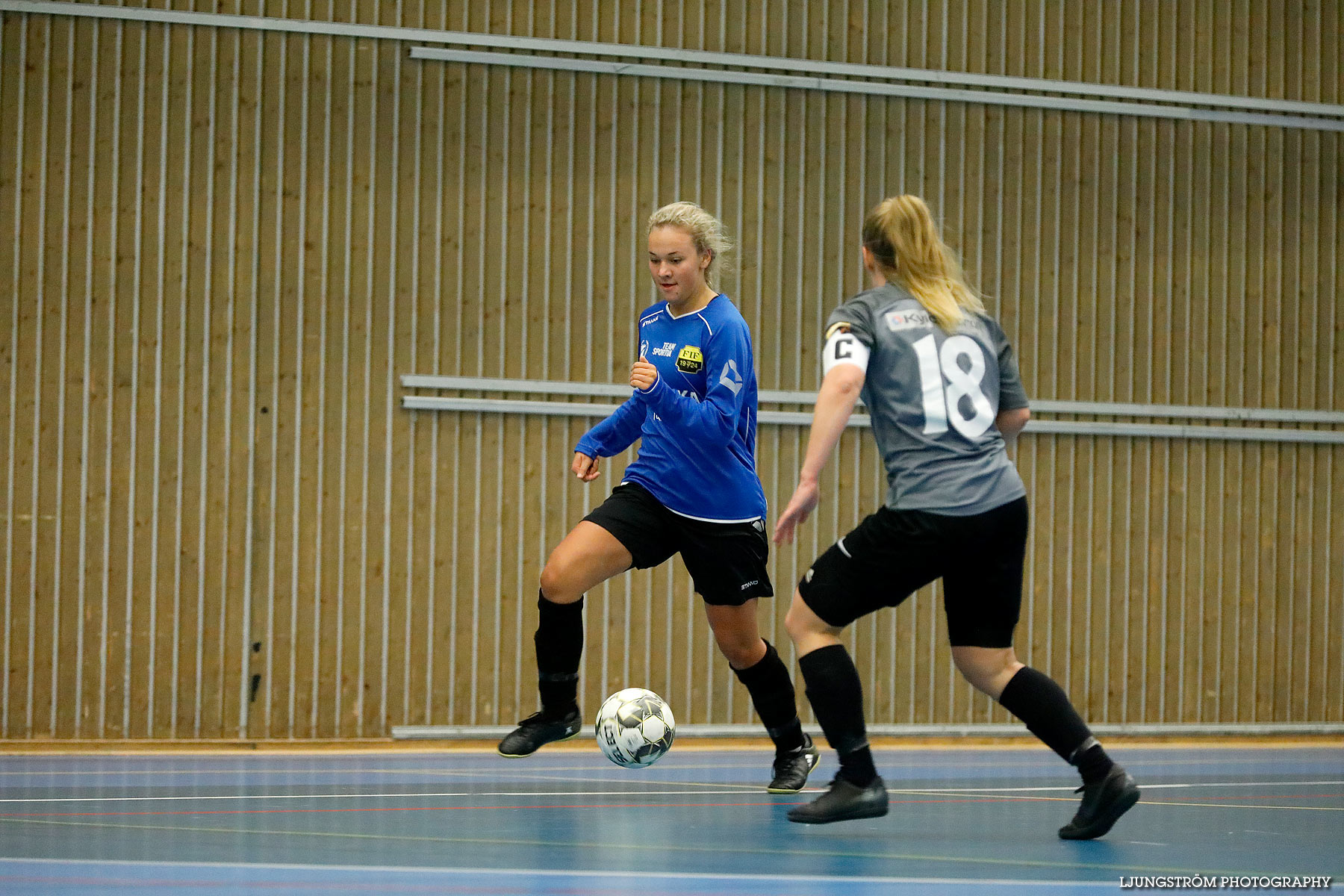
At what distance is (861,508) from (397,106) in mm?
3409

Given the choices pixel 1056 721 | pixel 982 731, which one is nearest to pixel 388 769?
pixel 1056 721

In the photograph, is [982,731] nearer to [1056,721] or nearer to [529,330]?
[529,330]

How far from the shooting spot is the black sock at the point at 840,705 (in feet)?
13.0

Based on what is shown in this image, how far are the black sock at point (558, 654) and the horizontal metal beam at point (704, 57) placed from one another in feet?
14.3

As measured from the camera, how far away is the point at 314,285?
8.12 m

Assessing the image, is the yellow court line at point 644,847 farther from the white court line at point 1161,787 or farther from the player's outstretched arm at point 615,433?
the white court line at point 1161,787

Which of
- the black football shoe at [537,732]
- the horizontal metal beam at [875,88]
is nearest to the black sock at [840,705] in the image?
the black football shoe at [537,732]

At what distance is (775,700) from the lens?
504cm

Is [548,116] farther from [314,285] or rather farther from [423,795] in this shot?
[423,795]

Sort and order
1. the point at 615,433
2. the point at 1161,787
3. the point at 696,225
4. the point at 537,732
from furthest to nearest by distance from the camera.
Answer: the point at 1161,787 < the point at 615,433 < the point at 537,732 < the point at 696,225

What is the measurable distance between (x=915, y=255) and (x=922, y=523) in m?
0.72

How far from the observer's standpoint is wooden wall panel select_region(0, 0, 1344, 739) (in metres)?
7.86

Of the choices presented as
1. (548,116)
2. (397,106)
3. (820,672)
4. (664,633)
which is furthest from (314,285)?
(820,672)

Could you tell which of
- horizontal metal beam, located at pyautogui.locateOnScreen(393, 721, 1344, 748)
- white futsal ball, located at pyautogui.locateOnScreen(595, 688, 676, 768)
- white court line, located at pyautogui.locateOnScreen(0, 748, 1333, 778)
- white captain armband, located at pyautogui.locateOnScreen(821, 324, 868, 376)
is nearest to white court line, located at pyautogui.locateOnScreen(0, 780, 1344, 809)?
white futsal ball, located at pyautogui.locateOnScreen(595, 688, 676, 768)
